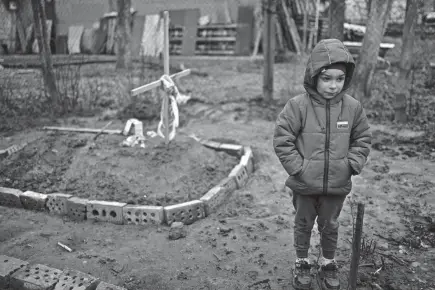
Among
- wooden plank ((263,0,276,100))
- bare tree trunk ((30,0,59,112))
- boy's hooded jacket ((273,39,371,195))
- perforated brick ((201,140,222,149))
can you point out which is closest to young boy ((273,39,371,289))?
boy's hooded jacket ((273,39,371,195))

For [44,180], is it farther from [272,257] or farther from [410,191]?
[410,191]

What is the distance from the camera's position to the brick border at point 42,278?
2680 mm

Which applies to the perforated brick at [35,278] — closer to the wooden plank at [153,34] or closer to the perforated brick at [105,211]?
the perforated brick at [105,211]

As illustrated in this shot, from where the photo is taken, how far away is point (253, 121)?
7098mm

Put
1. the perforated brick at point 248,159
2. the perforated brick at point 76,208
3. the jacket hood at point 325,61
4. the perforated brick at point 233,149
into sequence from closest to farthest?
the jacket hood at point 325,61
the perforated brick at point 76,208
the perforated brick at point 248,159
the perforated brick at point 233,149

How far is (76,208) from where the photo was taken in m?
4.05

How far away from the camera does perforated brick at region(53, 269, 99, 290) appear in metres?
2.65

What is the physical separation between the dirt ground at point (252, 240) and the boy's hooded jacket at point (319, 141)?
0.87 metres

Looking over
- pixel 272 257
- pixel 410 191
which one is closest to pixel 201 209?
pixel 272 257

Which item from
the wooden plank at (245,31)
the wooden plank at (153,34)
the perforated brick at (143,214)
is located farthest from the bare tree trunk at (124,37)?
the perforated brick at (143,214)

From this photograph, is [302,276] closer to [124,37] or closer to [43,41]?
[43,41]

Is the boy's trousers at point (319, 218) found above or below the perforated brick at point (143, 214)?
above

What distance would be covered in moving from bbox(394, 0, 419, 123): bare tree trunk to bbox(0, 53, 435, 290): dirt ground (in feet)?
4.73

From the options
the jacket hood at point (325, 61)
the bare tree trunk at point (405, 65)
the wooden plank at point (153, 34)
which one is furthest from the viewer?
the wooden plank at point (153, 34)
